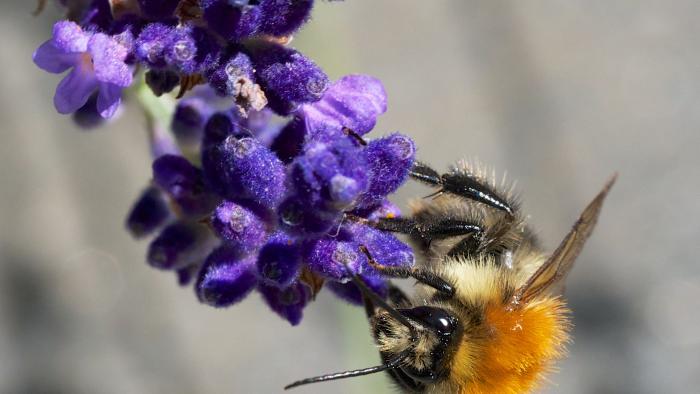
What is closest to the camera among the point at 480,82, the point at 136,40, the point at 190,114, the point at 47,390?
the point at 136,40

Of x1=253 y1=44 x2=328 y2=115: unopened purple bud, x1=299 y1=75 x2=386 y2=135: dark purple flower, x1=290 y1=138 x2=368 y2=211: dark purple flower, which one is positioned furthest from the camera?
x1=299 y1=75 x2=386 y2=135: dark purple flower

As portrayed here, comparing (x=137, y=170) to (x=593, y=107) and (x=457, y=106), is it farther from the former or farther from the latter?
(x=593, y=107)

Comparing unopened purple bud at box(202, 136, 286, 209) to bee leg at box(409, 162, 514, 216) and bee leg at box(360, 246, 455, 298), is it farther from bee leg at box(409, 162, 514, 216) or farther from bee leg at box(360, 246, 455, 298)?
bee leg at box(409, 162, 514, 216)

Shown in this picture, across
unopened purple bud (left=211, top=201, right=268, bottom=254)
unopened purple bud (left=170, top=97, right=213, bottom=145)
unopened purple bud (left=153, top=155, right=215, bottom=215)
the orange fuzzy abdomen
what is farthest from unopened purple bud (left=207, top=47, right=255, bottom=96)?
the orange fuzzy abdomen

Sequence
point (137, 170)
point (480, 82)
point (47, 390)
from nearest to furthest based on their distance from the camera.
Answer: point (47, 390) < point (137, 170) < point (480, 82)

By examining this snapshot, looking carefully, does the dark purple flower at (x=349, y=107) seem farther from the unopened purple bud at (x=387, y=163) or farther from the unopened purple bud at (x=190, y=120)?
the unopened purple bud at (x=190, y=120)

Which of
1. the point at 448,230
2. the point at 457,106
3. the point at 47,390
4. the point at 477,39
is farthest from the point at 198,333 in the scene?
the point at 448,230
